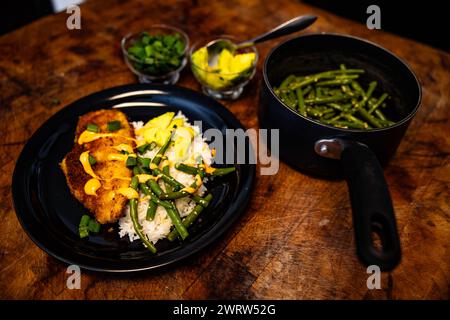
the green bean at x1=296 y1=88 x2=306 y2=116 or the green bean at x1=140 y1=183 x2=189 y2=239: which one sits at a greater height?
the green bean at x1=296 y1=88 x2=306 y2=116

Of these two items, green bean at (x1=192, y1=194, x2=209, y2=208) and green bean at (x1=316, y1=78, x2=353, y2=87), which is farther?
green bean at (x1=316, y1=78, x2=353, y2=87)

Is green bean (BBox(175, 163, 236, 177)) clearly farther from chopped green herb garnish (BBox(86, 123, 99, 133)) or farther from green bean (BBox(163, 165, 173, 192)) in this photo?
chopped green herb garnish (BBox(86, 123, 99, 133))

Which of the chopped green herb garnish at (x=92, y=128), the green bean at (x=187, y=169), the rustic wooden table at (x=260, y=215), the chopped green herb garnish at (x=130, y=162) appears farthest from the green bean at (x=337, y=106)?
the chopped green herb garnish at (x=92, y=128)

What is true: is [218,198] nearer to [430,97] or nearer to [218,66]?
[218,66]

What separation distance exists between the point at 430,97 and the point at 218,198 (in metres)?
1.38

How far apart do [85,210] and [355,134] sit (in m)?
1.10

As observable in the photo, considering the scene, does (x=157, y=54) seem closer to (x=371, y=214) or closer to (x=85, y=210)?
(x=85, y=210)

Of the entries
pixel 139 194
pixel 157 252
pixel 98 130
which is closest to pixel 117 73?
pixel 98 130

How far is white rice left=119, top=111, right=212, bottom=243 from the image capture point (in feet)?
4.94

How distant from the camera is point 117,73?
2223 millimetres

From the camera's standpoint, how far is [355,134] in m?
1.40

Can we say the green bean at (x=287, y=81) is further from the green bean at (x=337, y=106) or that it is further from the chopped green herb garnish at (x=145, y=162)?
the chopped green herb garnish at (x=145, y=162)

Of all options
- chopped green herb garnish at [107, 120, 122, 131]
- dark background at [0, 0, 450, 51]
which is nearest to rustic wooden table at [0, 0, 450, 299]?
chopped green herb garnish at [107, 120, 122, 131]

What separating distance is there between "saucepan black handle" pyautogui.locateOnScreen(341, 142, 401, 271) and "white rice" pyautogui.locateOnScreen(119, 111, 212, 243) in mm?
675
